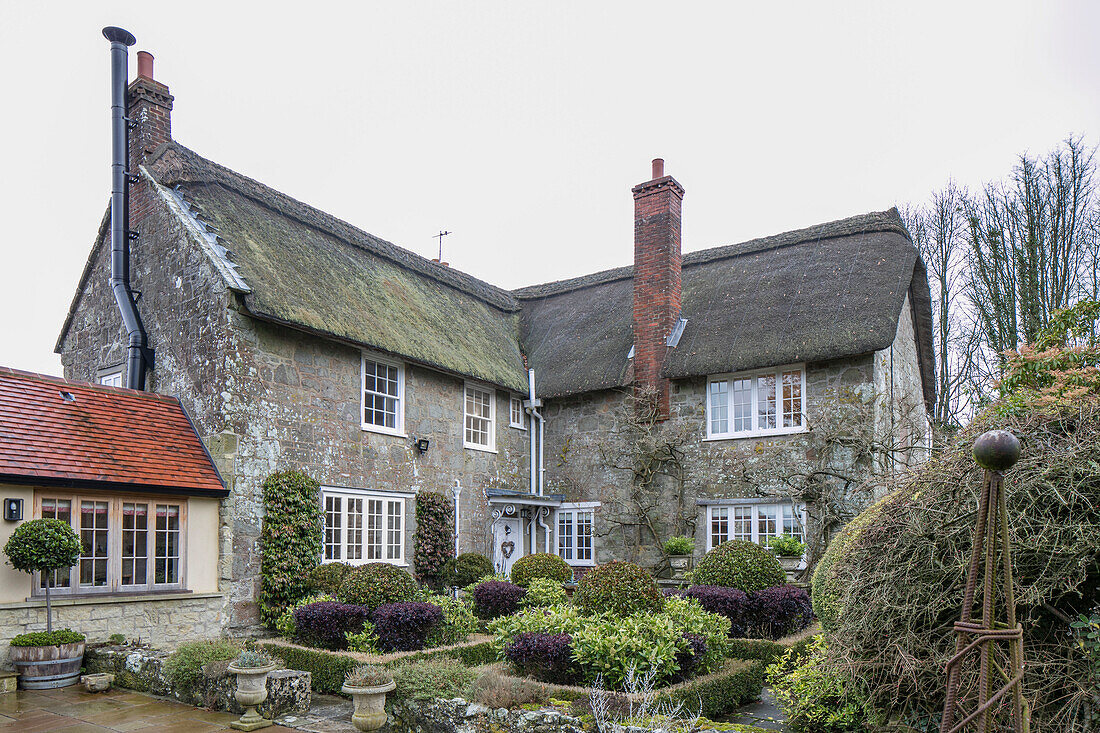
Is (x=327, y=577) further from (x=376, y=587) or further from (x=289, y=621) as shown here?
(x=376, y=587)

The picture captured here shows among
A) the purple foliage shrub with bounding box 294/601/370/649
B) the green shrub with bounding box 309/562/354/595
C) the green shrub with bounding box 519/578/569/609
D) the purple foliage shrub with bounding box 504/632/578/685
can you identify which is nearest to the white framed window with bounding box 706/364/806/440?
the green shrub with bounding box 519/578/569/609

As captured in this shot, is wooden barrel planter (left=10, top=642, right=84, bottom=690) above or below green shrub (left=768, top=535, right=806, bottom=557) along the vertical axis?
below

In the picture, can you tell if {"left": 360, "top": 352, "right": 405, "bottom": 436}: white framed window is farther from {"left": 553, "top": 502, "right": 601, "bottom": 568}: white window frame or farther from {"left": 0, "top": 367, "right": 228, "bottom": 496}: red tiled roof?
{"left": 553, "top": 502, "right": 601, "bottom": 568}: white window frame

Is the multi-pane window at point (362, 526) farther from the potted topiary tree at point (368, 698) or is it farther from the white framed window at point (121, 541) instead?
the potted topiary tree at point (368, 698)

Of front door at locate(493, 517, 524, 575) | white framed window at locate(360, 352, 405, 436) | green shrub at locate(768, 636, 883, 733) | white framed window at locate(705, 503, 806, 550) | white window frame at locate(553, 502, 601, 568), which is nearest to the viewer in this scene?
green shrub at locate(768, 636, 883, 733)

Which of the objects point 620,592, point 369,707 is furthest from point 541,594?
point 369,707

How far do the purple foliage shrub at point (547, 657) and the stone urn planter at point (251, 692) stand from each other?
2.72 meters

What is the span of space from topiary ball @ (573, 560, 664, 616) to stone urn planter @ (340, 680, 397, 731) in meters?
2.83

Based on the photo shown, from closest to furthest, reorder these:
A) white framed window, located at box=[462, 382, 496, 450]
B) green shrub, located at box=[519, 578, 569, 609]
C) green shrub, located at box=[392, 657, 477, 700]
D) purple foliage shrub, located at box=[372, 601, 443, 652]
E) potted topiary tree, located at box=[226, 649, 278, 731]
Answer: green shrub, located at box=[392, 657, 477, 700], potted topiary tree, located at box=[226, 649, 278, 731], purple foliage shrub, located at box=[372, 601, 443, 652], green shrub, located at box=[519, 578, 569, 609], white framed window, located at box=[462, 382, 496, 450]

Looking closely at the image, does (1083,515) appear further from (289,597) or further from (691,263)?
(691,263)

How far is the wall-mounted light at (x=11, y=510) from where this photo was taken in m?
10.3

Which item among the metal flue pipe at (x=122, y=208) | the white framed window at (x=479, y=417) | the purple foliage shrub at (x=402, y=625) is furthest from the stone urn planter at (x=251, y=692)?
the white framed window at (x=479, y=417)

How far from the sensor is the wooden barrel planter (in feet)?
31.7

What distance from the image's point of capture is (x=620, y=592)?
9.59m
